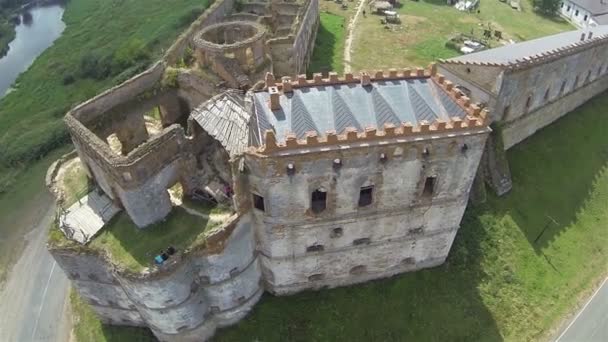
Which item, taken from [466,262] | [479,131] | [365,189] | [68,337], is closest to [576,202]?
[466,262]

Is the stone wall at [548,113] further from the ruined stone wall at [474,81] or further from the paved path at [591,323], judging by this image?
the paved path at [591,323]

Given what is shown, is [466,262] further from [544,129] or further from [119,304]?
[119,304]

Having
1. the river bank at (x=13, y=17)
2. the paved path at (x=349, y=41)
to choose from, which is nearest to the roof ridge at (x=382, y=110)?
the paved path at (x=349, y=41)

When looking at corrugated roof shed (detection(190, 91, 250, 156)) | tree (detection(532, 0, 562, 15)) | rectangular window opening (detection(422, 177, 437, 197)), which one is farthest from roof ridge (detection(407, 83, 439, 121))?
tree (detection(532, 0, 562, 15))

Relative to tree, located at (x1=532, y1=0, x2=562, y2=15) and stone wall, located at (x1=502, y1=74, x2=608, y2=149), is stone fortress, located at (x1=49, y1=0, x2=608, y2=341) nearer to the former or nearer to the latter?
stone wall, located at (x1=502, y1=74, x2=608, y2=149)

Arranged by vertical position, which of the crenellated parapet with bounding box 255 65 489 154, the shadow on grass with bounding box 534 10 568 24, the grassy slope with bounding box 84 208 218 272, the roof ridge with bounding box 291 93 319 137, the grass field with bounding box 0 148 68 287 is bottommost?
the grass field with bounding box 0 148 68 287

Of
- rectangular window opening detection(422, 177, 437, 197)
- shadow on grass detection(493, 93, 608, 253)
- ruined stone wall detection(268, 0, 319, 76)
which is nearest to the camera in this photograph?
rectangular window opening detection(422, 177, 437, 197)
